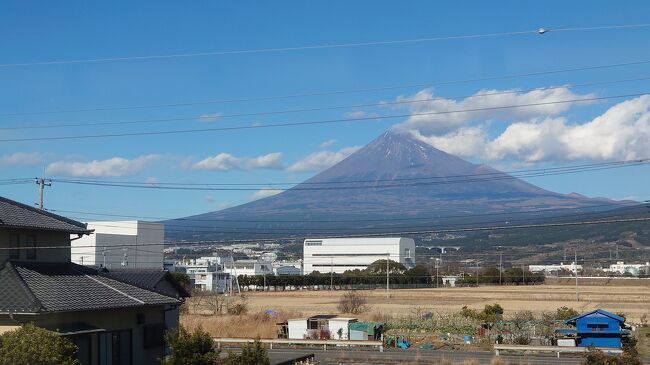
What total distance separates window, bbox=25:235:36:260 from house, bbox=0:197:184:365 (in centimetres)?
3

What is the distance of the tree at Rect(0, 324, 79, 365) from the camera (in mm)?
16266

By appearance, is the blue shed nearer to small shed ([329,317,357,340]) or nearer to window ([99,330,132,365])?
small shed ([329,317,357,340])

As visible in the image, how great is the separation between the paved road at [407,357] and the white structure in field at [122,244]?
177 feet

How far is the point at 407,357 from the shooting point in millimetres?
32719

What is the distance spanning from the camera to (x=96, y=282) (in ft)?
83.8

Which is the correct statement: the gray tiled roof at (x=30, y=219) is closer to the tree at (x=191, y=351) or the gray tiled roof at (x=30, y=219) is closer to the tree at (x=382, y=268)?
the tree at (x=191, y=351)

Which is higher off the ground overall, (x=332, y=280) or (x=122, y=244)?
(x=122, y=244)

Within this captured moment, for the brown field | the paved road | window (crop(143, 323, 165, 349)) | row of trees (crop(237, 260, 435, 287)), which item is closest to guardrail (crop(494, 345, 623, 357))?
the paved road

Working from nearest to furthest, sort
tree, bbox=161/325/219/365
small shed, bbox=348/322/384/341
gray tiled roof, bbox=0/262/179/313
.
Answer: tree, bbox=161/325/219/365 → gray tiled roof, bbox=0/262/179/313 → small shed, bbox=348/322/384/341

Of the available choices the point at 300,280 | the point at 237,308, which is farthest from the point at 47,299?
the point at 300,280

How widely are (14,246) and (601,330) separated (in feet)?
81.3

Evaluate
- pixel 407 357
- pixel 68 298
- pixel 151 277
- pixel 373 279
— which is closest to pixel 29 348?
pixel 68 298

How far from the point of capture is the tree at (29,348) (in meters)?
16.3

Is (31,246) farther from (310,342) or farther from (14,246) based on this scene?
(310,342)
